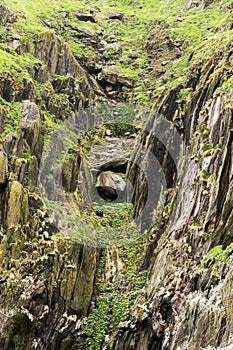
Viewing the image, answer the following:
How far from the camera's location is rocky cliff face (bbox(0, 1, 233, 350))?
1399 centimetres

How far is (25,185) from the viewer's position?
20.4m

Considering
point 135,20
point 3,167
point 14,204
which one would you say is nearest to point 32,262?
point 14,204

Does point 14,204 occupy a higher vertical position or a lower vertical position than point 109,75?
lower

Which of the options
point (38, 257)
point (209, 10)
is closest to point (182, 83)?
point (38, 257)

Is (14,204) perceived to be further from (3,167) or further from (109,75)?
(109,75)

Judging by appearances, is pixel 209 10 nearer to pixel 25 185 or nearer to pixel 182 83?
pixel 182 83

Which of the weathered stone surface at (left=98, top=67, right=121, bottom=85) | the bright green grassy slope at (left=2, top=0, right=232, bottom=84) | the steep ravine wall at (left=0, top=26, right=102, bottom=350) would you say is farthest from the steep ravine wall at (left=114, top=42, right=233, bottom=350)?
the weathered stone surface at (left=98, top=67, right=121, bottom=85)

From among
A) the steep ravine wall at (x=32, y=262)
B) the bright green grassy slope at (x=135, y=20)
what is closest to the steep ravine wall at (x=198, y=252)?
the steep ravine wall at (x=32, y=262)

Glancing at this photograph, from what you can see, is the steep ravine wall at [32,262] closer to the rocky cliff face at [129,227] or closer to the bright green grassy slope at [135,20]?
the rocky cliff face at [129,227]

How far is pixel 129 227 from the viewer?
882 inches

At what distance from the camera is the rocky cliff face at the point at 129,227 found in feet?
45.9

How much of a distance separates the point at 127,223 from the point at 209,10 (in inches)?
1037

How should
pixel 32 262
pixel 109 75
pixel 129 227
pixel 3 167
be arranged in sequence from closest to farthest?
pixel 32 262 < pixel 3 167 < pixel 129 227 < pixel 109 75

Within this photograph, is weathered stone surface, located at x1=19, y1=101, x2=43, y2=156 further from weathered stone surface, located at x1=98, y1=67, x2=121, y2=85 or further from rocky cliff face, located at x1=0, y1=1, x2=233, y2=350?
weathered stone surface, located at x1=98, y1=67, x2=121, y2=85
